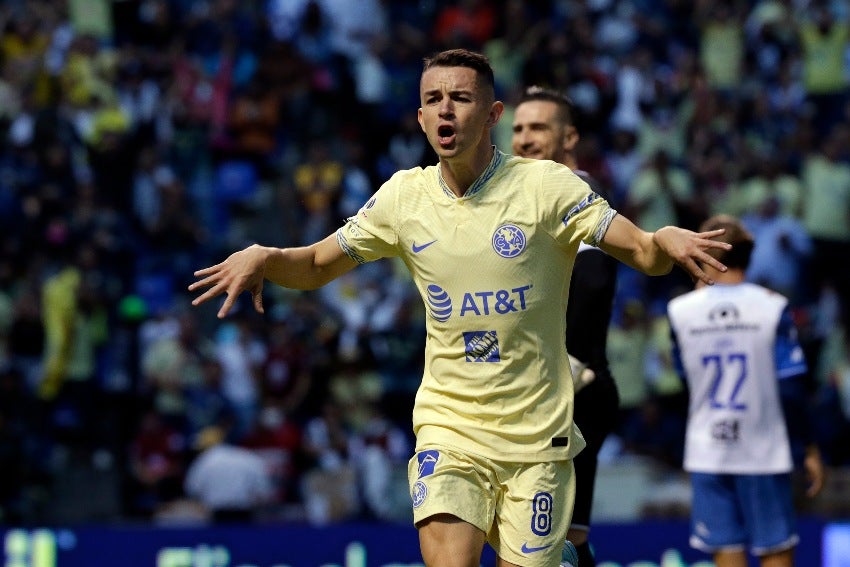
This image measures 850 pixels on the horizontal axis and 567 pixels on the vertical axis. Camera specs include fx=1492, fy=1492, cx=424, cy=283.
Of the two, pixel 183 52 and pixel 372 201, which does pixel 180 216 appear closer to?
pixel 183 52

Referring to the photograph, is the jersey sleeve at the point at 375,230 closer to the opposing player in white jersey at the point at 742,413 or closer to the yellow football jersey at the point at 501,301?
the yellow football jersey at the point at 501,301

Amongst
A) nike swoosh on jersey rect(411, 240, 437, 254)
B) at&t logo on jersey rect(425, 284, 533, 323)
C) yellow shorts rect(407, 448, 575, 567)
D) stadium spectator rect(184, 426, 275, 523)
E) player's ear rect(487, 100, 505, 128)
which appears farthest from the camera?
stadium spectator rect(184, 426, 275, 523)

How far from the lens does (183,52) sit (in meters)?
16.6

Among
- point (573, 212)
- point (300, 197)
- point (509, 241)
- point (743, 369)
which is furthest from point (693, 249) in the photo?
point (300, 197)

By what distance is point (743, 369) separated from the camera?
27.6 ft

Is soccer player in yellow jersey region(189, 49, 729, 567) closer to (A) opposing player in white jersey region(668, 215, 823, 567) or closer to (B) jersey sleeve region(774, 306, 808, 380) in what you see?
(A) opposing player in white jersey region(668, 215, 823, 567)

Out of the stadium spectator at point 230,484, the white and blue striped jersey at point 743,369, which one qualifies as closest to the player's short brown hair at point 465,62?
the white and blue striped jersey at point 743,369

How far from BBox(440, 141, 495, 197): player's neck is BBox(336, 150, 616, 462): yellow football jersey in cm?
3

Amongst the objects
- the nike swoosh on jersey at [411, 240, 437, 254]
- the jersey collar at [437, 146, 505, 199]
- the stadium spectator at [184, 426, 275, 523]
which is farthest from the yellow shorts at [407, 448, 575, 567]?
the stadium spectator at [184, 426, 275, 523]

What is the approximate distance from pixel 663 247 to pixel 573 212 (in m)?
0.46

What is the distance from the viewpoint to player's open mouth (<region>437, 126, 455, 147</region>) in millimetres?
5777

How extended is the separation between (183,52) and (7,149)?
2.45m

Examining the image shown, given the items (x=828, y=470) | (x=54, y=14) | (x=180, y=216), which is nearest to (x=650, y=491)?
(x=828, y=470)

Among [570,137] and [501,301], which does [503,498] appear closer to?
[501,301]
